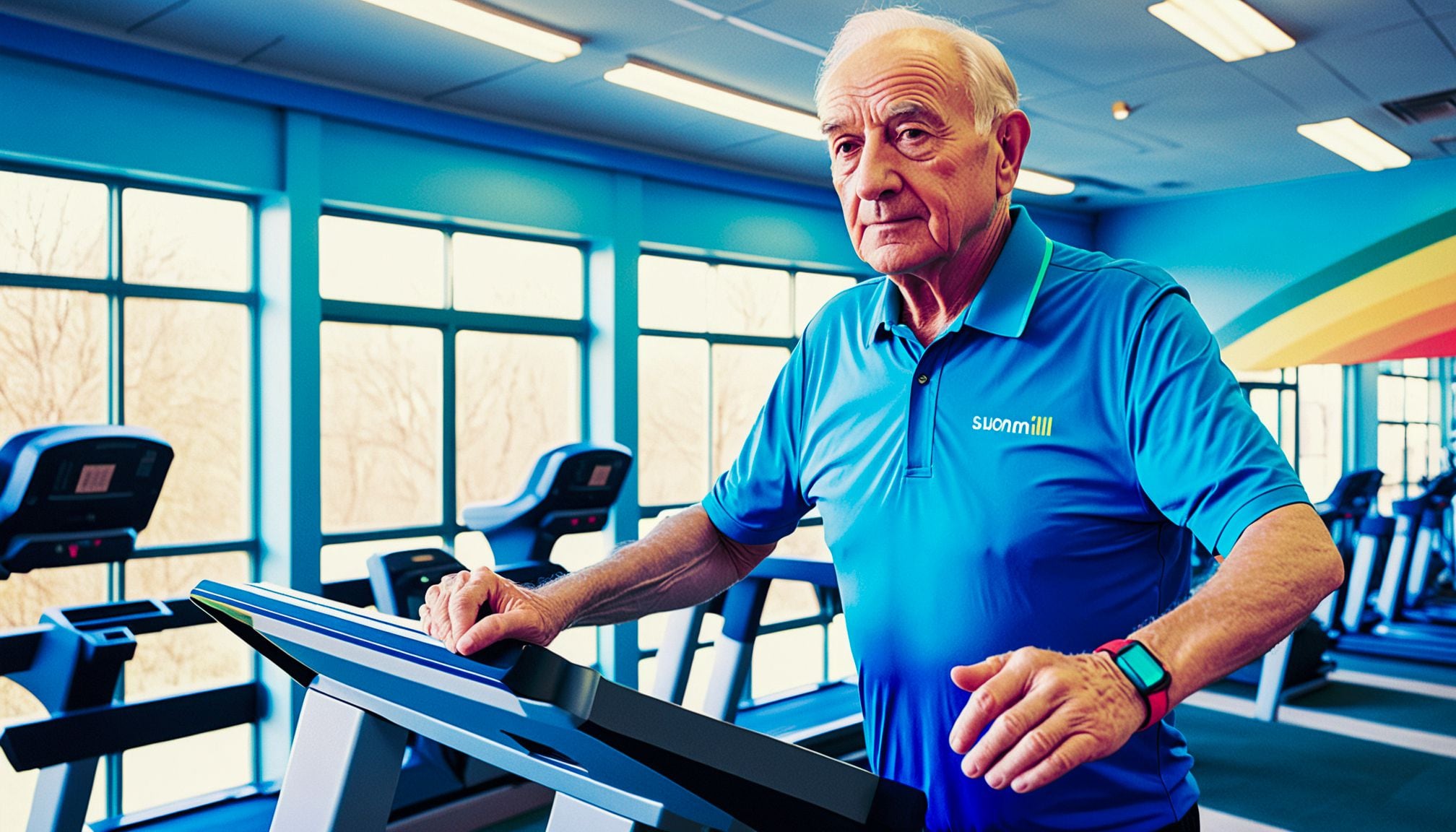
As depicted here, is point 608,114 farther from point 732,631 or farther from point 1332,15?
point 1332,15

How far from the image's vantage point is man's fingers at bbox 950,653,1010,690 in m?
0.73

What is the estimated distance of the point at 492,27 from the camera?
12.8ft

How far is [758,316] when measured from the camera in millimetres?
6613

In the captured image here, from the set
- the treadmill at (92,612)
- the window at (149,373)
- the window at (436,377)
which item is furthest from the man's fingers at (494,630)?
the window at (436,377)

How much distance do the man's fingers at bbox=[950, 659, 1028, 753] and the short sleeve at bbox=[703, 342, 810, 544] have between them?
2.56 ft

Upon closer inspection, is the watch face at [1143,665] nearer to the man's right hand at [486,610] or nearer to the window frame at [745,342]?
the man's right hand at [486,610]

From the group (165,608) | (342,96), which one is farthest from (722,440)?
(165,608)

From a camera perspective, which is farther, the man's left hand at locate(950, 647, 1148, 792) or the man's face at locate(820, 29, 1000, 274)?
the man's face at locate(820, 29, 1000, 274)

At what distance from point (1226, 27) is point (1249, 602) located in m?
3.90

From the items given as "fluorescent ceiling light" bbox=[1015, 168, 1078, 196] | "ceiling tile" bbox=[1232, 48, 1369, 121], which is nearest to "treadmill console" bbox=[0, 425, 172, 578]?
"ceiling tile" bbox=[1232, 48, 1369, 121]

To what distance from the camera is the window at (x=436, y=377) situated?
15.9 ft

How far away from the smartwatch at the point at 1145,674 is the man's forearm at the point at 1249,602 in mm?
12

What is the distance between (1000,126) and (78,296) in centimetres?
396

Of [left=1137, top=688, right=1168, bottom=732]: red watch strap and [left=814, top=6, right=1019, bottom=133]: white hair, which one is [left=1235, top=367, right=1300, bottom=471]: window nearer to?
[left=814, top=6, right=1019, bottom=133]: white hair
